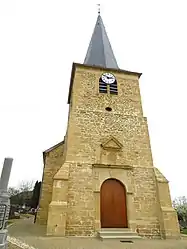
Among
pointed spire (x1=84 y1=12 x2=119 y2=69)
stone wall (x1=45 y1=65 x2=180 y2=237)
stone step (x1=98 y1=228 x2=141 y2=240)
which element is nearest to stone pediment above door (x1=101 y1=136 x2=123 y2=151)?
stone wall (x1=45 y1=65 x2=180 y2=237)

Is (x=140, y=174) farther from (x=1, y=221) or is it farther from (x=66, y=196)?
(x=1, y=221)

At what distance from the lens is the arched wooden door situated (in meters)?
9.12

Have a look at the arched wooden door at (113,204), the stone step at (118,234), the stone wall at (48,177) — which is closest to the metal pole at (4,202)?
the stone step at (118,234)

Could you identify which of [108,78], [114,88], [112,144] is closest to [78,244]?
[112,144]

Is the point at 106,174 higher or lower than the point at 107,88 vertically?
lower

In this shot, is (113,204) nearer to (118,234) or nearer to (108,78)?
(118,234)

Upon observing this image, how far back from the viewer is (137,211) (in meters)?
9.37

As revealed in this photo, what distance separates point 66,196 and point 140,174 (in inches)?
161

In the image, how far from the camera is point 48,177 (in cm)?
1362

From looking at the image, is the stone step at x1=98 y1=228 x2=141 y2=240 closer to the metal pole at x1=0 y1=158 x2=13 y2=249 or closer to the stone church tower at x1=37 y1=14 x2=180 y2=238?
the stone church tower at x1=37 y1=14 x2=180 y2=238

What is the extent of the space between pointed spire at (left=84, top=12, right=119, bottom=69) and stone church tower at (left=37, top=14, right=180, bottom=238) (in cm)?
179

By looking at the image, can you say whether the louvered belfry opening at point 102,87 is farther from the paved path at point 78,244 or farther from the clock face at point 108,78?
the paved path at point 78,244

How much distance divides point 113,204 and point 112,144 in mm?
3130

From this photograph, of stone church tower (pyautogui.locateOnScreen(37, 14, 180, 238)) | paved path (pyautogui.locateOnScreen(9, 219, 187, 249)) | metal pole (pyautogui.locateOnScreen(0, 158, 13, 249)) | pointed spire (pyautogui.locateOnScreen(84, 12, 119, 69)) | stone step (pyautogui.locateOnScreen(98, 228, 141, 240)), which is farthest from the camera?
pointed spire (pyautogui.locateOnScreen(84, 12, 119, 69))
